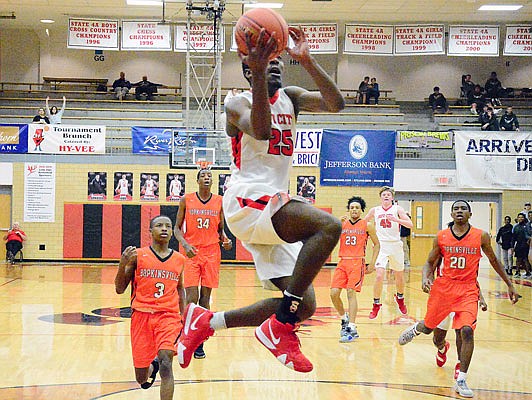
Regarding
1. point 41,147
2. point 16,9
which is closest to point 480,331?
point 41,147

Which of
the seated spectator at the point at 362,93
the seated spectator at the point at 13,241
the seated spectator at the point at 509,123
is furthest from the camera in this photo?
the seated spectator at the point at 362,93

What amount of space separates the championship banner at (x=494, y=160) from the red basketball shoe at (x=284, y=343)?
61.3ft

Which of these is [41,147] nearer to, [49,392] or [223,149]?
[223,149]

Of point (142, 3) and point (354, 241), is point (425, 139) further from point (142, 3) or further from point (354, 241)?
point (354, 241)

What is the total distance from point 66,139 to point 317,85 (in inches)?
741

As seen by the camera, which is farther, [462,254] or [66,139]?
[66,139]

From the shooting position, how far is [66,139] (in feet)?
72.6

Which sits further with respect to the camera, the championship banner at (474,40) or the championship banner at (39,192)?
the championship banner at (39,192)

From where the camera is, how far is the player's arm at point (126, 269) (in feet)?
21.2

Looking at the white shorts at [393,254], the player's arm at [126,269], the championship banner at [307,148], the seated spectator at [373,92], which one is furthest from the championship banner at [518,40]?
the player's arm at [126,269]

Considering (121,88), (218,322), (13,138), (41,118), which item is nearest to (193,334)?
(218,322)

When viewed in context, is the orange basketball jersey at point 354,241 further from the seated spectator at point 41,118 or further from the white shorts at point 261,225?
the seated spectator at point 41,118

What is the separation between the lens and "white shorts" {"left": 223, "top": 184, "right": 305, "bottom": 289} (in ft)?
13.9

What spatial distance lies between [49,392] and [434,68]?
988 inches
